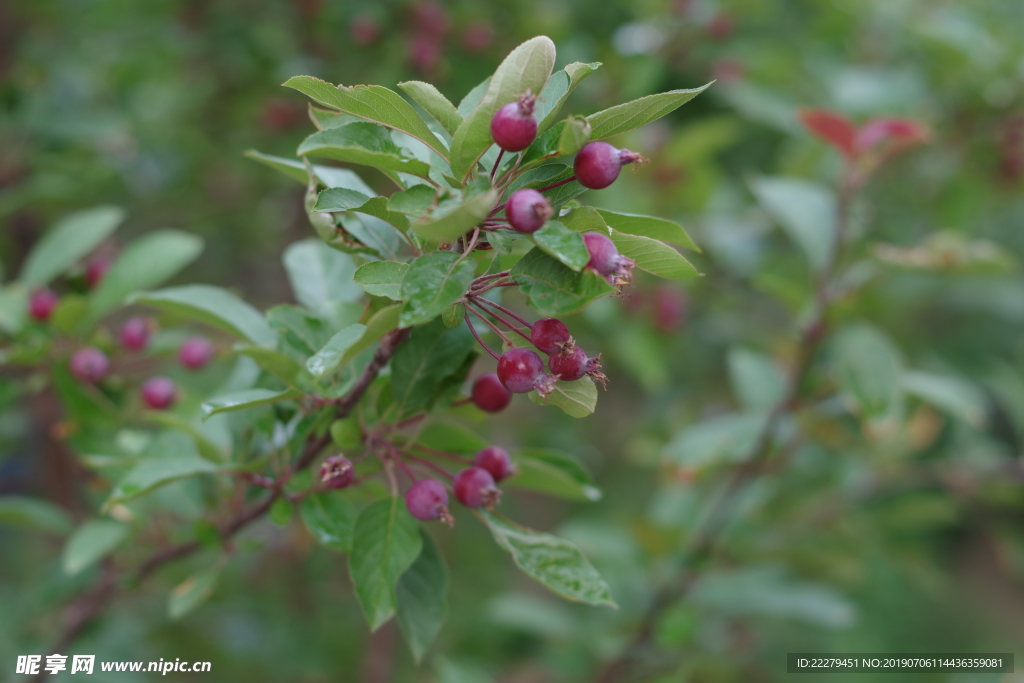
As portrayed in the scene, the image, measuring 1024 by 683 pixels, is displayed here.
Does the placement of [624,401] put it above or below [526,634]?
above

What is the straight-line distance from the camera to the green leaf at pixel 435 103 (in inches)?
24.4

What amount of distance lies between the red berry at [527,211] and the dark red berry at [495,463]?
325 millimetres

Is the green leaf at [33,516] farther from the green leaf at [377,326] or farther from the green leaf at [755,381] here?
the green leaf at [755,381]

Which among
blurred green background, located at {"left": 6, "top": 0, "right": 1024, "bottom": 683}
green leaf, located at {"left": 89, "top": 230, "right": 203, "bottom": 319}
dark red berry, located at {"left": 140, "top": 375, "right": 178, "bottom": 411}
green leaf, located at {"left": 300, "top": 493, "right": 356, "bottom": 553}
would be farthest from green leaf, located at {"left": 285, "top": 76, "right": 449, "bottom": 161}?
blurred green background, located at {"left": 6, "top": 0, "right": 1024, "bottom": 683}

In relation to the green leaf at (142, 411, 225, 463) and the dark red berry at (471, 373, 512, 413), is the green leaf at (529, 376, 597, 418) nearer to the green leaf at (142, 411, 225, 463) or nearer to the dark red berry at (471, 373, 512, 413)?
the dark red berry at (471, 373, 512, 413)

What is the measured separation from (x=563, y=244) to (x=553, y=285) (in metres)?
0.05

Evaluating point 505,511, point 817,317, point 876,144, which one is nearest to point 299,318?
point 817,317

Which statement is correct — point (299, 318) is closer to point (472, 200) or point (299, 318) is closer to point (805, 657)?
point (472, 200)

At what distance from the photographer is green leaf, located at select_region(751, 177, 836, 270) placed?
157cm

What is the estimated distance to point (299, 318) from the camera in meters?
0.84

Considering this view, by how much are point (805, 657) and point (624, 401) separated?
1475mm

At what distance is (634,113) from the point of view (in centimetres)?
60

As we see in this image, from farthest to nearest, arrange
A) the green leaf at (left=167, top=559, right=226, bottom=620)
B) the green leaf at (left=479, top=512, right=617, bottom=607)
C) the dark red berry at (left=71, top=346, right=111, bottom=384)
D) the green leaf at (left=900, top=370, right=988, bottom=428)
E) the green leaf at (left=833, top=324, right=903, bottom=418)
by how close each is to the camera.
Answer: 1. the green leaf at (left=900, top=370, right=988, bottom=428)
2. the green leaf at (left=833, top=324, right=903, bottom=418)
3. the dark red berry at (left=71, top=346, right=111, bottom=384)
4. the green leaf at (left=167, top=559, right=226, bottom=620)
5. the green leaf at (left=479, top=512, right=617, bottom=607)

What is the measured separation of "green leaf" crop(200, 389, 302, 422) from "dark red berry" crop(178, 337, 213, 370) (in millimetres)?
609
